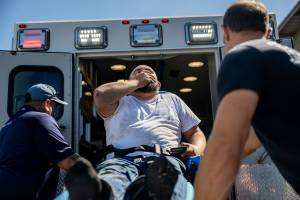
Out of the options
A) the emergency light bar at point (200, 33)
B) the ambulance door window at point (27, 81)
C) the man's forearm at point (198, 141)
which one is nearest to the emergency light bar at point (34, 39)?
the ambulance door window at point (27, 81)

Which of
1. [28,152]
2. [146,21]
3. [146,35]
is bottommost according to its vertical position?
[28,152]

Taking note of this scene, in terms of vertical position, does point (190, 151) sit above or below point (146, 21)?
below

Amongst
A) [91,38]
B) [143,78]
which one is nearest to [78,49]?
[91,38]

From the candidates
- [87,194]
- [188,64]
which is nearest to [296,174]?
[87,194]

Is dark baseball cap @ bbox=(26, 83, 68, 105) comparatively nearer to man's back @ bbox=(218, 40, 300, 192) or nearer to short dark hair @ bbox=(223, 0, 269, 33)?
short dark hair @ bbox=(223, 0, 269, 33)

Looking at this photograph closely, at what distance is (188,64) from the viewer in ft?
15.7

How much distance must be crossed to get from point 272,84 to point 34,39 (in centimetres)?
263

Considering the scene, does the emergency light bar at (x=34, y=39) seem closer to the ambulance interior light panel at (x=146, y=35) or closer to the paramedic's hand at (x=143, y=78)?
the ambulance interior light panel at (x=146, y=35)

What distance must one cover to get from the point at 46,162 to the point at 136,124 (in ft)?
2.19

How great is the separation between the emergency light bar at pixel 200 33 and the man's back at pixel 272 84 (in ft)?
7.06

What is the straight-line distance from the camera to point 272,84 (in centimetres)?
161

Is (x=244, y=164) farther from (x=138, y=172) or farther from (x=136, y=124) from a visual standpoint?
(x=138, y=172)

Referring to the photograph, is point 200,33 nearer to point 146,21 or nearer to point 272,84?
point 146,21

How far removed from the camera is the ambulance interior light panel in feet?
12.5
